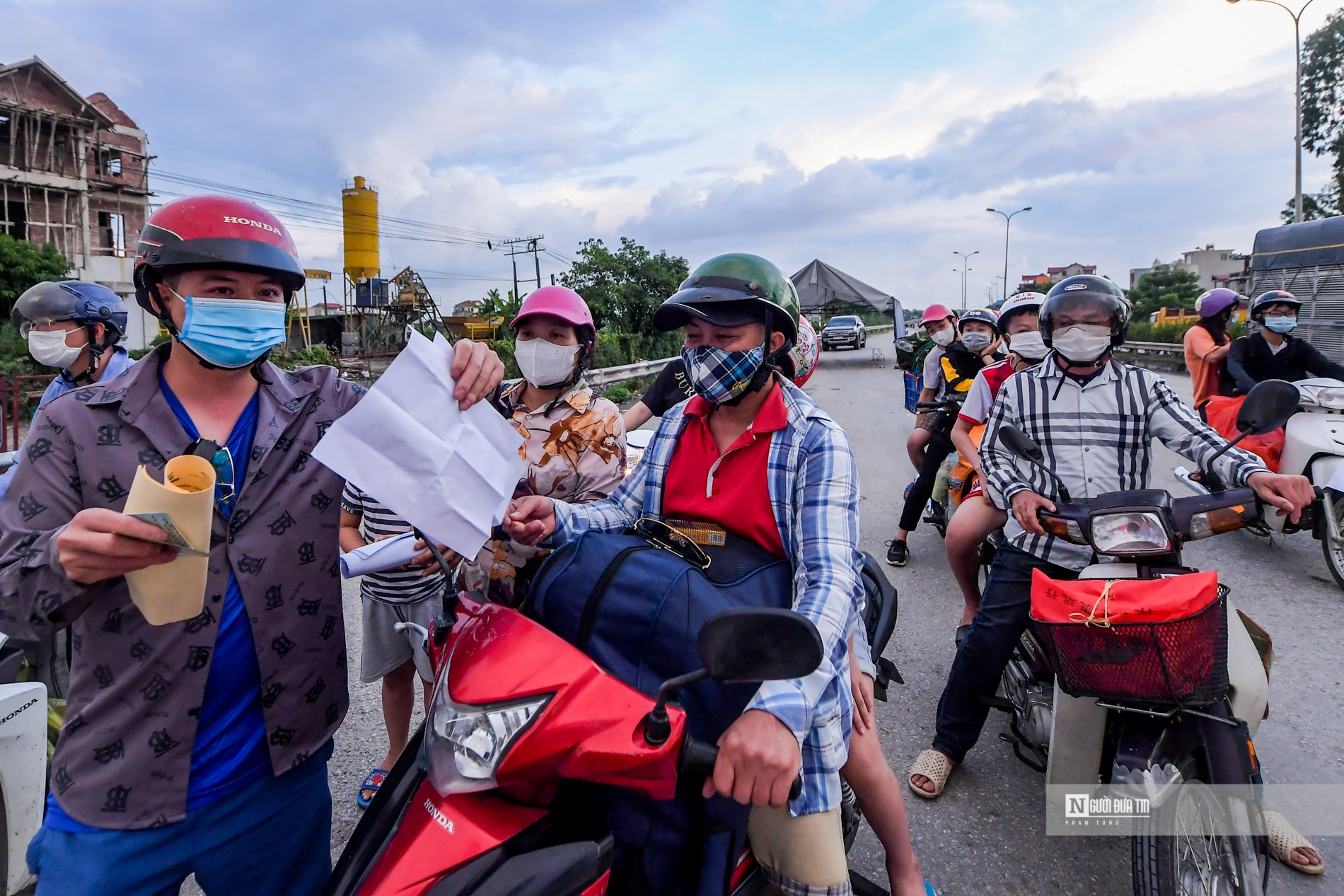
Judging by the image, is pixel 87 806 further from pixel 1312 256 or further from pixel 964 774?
pixel 1312 256

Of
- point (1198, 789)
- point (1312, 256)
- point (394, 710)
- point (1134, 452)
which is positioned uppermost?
point (1312, 256)

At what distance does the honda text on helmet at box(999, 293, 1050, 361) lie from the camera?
4457 mm

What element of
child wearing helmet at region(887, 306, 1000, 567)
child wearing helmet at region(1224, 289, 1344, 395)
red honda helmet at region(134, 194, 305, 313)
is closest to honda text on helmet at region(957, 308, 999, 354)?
child wearing helmet at region(887, 306, 1000, 567)

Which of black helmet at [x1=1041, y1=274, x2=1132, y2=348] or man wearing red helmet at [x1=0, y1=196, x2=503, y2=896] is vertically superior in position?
black helmet at [x1=1041, y1=274, x2=1132, y2=348]

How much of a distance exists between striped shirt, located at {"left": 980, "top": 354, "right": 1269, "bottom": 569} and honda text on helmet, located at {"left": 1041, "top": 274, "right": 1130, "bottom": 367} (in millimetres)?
97

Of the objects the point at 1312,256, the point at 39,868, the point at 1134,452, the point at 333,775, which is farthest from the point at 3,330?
the point at 1312,256

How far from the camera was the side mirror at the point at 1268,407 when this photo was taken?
237 centimetres

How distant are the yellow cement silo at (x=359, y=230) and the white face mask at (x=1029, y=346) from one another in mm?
42077

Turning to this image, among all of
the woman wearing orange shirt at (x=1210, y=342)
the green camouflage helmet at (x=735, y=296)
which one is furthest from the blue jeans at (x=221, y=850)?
the woman wearing orange shirt at (x=1210, y=342)

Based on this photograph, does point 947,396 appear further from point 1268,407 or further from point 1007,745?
point 1268,407

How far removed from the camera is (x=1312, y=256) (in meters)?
13.8

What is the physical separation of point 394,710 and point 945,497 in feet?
14.0

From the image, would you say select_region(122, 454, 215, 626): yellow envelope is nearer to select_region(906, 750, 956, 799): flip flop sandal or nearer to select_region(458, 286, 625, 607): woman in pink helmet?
select_region(458, 286, 625, 607): woman in pink helmet

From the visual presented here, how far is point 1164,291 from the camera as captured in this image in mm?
39250
